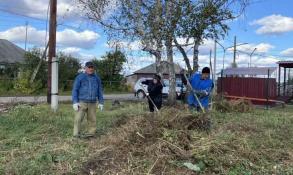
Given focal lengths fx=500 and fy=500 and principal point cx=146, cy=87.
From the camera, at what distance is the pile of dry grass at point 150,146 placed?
7.28 m

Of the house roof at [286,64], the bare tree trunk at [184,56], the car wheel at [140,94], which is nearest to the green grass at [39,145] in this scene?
the bare tree trunk at [184,56]

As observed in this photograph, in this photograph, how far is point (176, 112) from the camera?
9227mm

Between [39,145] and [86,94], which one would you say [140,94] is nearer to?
[86,94]

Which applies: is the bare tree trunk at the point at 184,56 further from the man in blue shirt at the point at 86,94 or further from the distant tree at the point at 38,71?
the distant tree at the point at 38,71

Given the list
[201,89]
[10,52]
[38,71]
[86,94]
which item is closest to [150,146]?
[86,94]

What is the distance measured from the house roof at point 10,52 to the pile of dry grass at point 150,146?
54.8 m

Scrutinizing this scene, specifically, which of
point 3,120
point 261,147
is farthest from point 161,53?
point 261,147

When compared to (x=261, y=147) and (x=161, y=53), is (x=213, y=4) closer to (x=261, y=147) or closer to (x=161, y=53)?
(x=161, y=53)

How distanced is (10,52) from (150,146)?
6288cm

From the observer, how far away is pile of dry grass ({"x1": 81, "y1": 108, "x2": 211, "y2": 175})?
728 centimetres

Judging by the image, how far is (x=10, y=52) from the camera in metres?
67.7

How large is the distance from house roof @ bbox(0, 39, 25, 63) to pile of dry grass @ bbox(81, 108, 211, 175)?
54813 mm

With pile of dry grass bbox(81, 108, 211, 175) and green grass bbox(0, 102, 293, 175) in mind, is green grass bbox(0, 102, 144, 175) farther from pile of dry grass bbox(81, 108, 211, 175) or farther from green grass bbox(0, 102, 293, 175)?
pile of dry grass bbox(81, 108, 211, 175)

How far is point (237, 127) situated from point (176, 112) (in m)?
2.96
